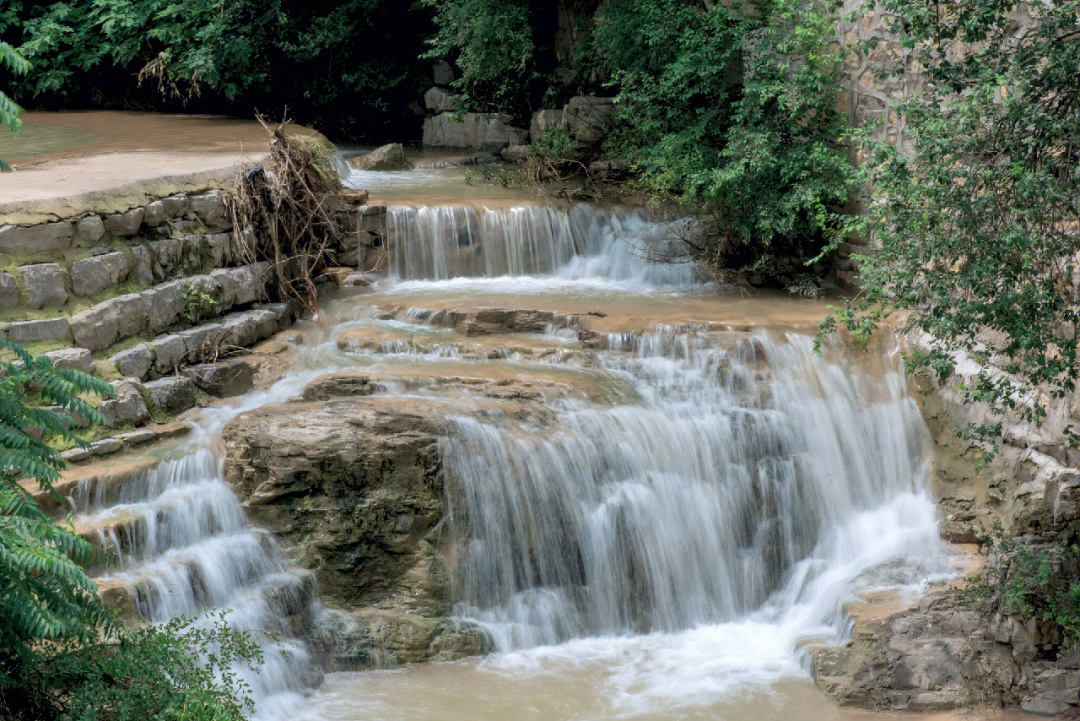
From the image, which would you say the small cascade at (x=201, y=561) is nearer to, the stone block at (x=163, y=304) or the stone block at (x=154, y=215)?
the stone block at (x=163, y=304)

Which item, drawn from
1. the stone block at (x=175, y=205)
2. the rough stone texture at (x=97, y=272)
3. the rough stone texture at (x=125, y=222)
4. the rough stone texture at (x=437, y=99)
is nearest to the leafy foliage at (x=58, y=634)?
the rough stone texture at (x=97, y=272)

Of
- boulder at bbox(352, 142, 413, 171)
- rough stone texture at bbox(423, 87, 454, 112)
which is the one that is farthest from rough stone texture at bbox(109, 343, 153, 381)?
rough stone texture at bbox(423, 87, 454, 112)

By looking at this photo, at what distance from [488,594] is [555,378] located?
5.99 ft

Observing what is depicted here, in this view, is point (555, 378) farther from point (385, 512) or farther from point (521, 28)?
point (521, 28)

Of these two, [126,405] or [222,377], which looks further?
[222,377]

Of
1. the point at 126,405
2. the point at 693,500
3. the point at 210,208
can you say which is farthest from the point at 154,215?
the point at 693,500

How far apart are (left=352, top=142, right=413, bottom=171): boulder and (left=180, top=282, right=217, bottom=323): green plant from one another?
18.8ft

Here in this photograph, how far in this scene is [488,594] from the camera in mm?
7719

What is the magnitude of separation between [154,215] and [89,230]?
68 cm

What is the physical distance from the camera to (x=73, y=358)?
Result: 7.86 metres

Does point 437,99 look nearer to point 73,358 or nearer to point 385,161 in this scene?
point 385,161

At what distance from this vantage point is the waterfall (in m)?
7.78

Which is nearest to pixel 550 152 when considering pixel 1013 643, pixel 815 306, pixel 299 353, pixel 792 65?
pixel 792 65

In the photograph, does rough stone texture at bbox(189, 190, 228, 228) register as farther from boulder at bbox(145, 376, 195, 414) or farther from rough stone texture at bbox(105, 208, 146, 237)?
boulder at bbox(145, 376, 195, 414)
